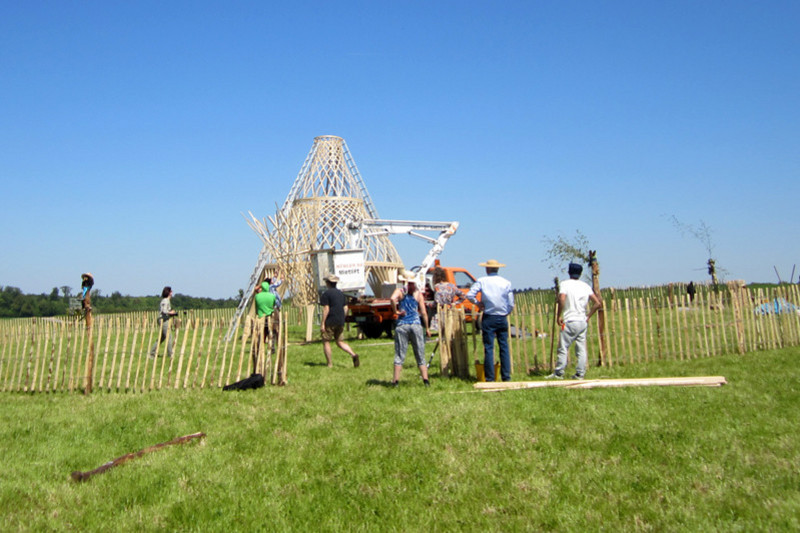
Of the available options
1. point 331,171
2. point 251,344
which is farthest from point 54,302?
point 251,344

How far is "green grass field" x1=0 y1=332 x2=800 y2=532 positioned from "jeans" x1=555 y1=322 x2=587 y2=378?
1257 millimetres

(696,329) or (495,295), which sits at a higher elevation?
(495,295)

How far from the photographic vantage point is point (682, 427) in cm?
566

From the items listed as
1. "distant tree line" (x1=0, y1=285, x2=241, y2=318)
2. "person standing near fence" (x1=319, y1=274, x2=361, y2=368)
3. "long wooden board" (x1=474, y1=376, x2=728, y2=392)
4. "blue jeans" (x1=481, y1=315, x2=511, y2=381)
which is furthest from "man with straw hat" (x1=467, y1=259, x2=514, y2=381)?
"distant tree line" (x1=0, y1=285, x2=241, y2=318)

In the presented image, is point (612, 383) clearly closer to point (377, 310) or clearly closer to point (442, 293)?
point (442, 293)

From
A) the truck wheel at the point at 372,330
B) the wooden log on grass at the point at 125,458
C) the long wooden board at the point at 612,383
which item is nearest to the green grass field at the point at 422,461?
the wooden log on grass at the point at 125,458

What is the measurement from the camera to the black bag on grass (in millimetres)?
8516

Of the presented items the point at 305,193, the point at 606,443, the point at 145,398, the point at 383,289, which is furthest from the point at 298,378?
the point at 305,193

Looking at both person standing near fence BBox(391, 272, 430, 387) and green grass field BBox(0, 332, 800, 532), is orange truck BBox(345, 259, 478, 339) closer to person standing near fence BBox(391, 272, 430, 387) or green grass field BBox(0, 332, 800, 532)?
person standing near fence BBox(391, 272, 430, 387)

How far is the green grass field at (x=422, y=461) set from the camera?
4078mm

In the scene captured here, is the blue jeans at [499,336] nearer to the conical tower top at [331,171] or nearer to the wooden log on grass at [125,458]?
the wooden log on grass at [125,458]

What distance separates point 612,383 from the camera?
25.2 ft

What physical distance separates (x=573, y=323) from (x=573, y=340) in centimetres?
23

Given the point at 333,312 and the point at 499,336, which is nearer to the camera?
the point at 499,336
